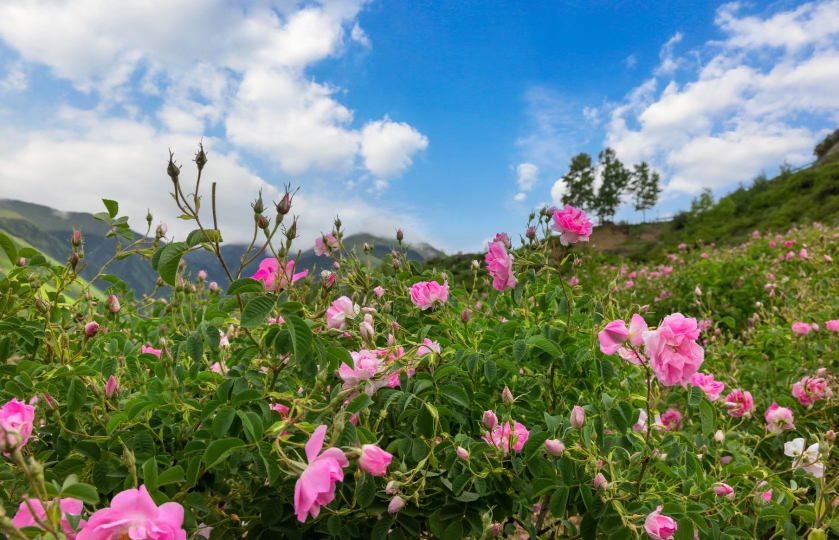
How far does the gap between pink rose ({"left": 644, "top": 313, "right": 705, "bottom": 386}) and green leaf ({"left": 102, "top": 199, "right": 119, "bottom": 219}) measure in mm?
1666

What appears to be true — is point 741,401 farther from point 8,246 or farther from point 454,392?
point 8,246

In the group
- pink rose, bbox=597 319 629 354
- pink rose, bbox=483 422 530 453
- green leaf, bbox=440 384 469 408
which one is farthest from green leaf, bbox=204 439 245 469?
pink rose, bbox=597 319 629 354

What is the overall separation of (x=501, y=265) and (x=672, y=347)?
669mm

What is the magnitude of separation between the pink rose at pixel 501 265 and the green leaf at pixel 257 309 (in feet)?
3.20

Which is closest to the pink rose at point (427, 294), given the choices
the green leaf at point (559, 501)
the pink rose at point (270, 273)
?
the pink rose at point (270, 273)

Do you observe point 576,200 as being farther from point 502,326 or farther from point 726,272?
point 502,326

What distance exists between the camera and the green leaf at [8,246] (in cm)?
159

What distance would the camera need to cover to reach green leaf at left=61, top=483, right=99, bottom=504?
0.77 m

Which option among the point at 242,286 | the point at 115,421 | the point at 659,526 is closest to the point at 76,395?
the point at 115,421

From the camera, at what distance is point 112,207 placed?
5.42 feet

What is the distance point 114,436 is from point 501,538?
1.10m

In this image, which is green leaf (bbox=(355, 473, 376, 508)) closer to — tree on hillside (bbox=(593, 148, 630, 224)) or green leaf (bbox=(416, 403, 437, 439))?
green leaf (bbox=(416, 403, 437, 439))

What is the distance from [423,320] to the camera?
6.44 feet

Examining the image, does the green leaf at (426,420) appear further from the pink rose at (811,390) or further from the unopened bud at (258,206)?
the pink rose at (811,390)
